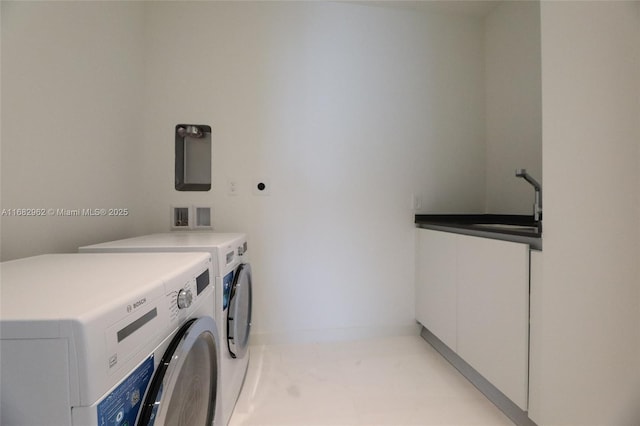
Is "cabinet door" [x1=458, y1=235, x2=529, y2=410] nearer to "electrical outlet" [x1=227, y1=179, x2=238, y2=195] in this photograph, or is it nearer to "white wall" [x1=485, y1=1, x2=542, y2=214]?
"white wall" [x1=485, y1=1, x2=542, y2=214]

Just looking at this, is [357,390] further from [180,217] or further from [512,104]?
[512,104]

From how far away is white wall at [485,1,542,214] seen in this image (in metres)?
1.66

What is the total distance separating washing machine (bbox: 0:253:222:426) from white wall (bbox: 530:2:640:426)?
1.20m

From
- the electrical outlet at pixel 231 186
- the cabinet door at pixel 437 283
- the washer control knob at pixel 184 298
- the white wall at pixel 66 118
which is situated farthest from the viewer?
the electrical outlet at pixel 231 186

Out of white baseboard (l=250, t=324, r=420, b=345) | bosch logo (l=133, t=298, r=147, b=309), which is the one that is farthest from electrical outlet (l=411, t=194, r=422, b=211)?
bosch logo (l=133, t=298, r=147, b=309)

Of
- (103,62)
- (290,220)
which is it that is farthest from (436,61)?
(103,62)

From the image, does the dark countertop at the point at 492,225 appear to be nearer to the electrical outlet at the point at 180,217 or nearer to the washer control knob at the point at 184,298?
the washer control knob at the point at 184,298

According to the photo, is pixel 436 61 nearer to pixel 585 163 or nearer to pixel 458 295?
pixel 585 163

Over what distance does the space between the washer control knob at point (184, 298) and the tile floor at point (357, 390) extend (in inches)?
33.0

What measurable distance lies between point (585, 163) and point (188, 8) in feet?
7.62

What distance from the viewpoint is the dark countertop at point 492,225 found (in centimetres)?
103

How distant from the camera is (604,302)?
31.0 inches

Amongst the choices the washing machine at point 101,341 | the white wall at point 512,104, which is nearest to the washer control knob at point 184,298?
the washing machine at point 101,341

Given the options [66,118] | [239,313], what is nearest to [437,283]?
[239,313]
